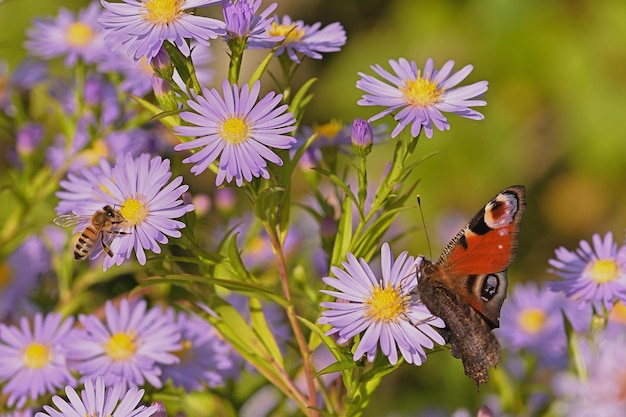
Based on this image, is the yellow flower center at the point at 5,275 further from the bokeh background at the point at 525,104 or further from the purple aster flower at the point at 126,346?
the bokeh background at the point at 525,104

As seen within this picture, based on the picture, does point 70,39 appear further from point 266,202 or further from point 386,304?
point 386,304

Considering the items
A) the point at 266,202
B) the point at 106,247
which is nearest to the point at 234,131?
the point at 266,202

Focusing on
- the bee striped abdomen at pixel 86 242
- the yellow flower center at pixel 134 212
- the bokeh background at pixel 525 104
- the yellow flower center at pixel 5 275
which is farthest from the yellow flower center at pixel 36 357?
the bokeh background at pixel 525 104

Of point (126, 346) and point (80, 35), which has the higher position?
point (80, 35)

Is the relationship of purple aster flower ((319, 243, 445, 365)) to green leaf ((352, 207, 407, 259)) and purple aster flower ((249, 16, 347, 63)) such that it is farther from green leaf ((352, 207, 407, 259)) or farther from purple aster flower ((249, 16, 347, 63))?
purple aster flower ((249, 16, 347, 63))

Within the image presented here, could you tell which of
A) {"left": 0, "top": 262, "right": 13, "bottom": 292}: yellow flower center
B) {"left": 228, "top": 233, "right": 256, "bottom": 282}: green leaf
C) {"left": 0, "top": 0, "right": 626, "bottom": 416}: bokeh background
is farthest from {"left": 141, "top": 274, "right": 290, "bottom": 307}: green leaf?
{"left": 0, "top": 0, "right": 626, "bottom": 416}: bokeh background

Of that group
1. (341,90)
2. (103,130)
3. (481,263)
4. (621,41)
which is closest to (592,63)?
(621,41)

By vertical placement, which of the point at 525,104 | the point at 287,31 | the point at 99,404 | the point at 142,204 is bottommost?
the point at 99,404
